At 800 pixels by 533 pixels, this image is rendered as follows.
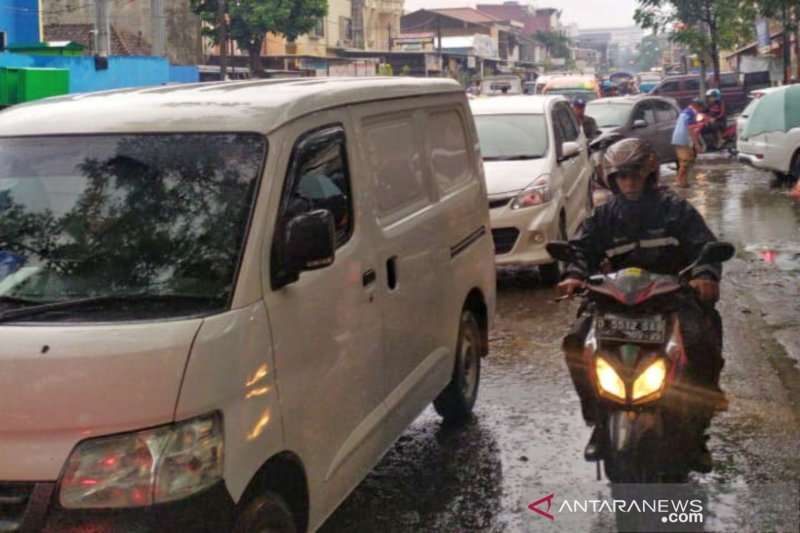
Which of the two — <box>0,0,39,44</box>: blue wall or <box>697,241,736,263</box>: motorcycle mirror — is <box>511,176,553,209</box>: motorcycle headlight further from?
<box>0,0,39,44</box>: blue wall

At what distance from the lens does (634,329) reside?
13.1 feet

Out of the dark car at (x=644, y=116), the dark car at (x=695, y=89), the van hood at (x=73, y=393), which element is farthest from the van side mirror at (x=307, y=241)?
the dark car at (x=695, y=89)

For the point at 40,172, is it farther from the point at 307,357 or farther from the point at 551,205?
the point at 551,205

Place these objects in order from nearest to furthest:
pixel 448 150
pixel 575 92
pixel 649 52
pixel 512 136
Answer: pixel 448 150 < pixel 512 136 < pixel 575 92 < pixel 649 52

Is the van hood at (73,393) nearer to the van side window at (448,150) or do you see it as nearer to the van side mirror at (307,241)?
the van side mirror at (307,241)

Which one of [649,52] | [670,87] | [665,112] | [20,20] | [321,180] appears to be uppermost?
[649,52]

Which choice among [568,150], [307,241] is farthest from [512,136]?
[307,241]

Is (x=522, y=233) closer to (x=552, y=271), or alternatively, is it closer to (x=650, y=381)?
(x=552, y=271)

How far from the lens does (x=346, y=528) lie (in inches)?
186

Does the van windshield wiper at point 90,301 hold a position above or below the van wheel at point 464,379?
above

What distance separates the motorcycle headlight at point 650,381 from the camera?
3.95 meters

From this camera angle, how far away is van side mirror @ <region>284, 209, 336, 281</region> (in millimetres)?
3549

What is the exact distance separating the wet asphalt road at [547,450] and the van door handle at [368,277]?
1146 millimetres

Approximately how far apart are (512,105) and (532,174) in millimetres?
1562
